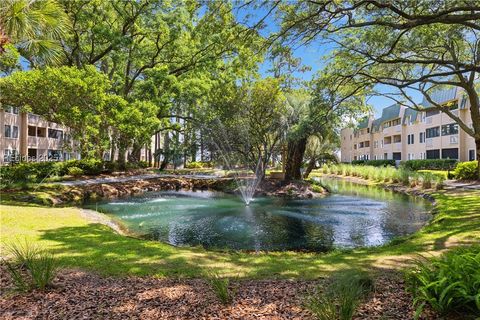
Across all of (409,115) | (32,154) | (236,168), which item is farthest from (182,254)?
(409,115)

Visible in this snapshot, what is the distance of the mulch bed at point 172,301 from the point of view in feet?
12.5

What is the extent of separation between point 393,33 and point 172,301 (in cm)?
1356

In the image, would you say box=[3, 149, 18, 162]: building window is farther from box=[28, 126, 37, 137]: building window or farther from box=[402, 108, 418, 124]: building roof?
box=[402, 108, 418, 124]: building roof

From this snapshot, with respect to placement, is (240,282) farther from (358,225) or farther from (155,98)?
(155,98)

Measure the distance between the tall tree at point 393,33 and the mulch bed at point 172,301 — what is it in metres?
6.27

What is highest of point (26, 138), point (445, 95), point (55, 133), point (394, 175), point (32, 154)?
point (445, 95)

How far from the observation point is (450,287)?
11.1 ft

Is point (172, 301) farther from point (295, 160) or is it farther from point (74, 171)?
point (74, 171)

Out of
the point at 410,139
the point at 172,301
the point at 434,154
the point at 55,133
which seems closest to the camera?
the point at 172,301

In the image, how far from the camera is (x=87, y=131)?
60.8 feet

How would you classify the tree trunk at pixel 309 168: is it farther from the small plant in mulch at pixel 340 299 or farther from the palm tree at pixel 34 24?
the small plant in mulch at pixel 340 299

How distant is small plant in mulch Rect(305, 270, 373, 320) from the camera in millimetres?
3357

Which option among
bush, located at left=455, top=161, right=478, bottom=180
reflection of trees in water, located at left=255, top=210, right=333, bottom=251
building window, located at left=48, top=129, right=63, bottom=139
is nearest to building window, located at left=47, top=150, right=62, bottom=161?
building window, located at left=48, top=129, right=63, bottom=139

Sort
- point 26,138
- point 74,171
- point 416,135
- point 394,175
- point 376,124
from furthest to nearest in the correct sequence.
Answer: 1. point 376,124
2. point 416,135
3. point 26,138
4. point 394,175
5. point 74,171
